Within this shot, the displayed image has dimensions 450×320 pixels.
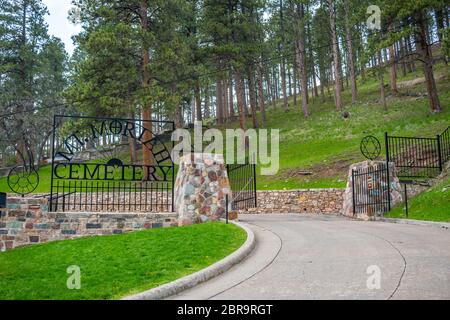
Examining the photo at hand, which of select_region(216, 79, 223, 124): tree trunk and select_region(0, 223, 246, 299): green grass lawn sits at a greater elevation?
select_region(216, 79, 223, 124): tree trunk

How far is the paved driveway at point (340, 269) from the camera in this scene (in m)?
5.27

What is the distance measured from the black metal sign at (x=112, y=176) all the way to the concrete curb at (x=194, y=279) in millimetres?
5254

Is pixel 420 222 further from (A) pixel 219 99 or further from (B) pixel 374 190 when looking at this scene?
(A) pixel 219 99

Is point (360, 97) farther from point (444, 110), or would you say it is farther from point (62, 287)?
point (62, 287)

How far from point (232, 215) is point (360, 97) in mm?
32418

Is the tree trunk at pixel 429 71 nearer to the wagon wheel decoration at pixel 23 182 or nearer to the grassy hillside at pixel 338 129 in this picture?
the grassy hillside at pixel 338 129

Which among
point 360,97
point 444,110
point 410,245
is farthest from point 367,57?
point 410,245

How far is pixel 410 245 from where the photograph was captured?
8.46 m

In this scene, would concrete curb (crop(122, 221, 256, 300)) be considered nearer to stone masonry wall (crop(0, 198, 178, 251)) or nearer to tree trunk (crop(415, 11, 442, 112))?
stone masonry wall (crop(0, 198, 178, 251))

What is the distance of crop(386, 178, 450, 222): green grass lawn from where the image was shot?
12.8 metres

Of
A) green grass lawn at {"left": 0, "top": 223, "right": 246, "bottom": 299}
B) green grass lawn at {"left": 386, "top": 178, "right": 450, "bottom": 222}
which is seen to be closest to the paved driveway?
green grass lawn at {"left": 0, "top": 223, "right": 246, "bottom": 299}

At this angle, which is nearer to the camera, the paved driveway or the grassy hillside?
the paved driveway

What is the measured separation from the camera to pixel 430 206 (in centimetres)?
1377

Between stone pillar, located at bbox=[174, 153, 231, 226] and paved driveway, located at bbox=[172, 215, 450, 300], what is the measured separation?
2.78m
